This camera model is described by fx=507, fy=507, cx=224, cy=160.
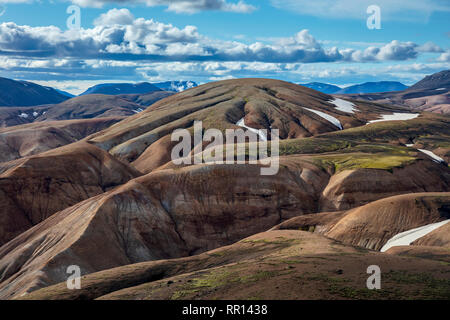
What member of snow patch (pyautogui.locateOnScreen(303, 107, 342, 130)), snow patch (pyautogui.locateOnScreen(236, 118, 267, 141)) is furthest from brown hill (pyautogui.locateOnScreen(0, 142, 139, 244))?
snow patch (pyautogui.locateOnScreen(303, 107, 342, 130))

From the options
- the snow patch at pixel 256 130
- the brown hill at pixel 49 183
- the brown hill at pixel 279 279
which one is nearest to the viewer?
the brown hill at pixel 279 279

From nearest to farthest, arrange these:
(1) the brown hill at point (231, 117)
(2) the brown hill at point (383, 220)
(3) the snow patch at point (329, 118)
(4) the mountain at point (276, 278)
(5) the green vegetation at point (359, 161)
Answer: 1. (4) the mountain at point (276, 278)
2. (2) the brown hill at point (383, 220)
3. (5) the green vegetation at point (359, 161)
4. (1) the brown hill at point (231, 117)
5. (3) the snow patch at point (329, 118)

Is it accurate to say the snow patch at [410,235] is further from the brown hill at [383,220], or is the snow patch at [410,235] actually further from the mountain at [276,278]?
the mountain at [276,278]

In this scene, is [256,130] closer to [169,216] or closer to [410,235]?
[169,216]

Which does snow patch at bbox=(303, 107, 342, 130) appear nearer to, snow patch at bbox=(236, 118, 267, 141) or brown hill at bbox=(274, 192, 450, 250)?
snow patch at bbox=(236, 118, 267, 141)

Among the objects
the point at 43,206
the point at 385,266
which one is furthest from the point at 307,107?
the point at 385,266
